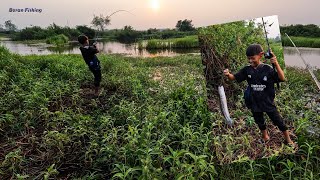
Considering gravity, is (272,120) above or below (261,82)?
below

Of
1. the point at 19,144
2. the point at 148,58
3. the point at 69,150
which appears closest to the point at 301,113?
the point at 69,150

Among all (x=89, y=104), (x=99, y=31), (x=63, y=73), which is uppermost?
(x=99, y=31)

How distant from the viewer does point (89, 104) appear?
472 centimetres

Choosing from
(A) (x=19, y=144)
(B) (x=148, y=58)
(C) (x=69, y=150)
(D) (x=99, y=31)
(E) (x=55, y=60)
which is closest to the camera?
(C) (x=69, y=150)

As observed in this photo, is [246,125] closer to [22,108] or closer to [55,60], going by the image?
[22,108]

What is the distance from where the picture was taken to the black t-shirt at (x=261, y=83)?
212 centimetres

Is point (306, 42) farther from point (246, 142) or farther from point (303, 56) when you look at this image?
point (246, 142)

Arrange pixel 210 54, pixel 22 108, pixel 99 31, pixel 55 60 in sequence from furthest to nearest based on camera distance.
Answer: pixel 55 60, pixel 99 31, pixel 22 108, pixel 210 54

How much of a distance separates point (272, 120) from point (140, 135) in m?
1.40

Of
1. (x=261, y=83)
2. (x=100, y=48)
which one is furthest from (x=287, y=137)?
(x=100, y=48)

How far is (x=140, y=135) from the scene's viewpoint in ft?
10.5

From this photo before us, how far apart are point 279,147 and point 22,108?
142 inches

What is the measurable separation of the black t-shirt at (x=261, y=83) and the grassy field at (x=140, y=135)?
8.6 inches

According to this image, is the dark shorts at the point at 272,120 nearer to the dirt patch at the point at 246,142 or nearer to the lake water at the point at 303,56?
the dirt patch at the point at 246,142
